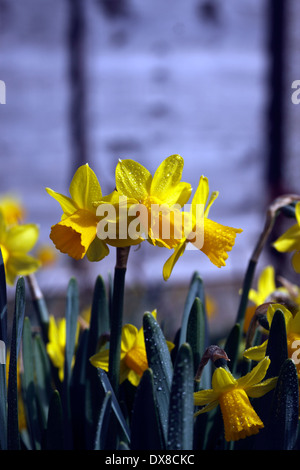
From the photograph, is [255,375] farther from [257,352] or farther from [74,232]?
[74,232]

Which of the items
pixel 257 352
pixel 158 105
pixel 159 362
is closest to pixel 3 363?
pixel 159 362

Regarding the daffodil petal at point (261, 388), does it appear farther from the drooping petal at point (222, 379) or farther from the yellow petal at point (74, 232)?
the yellow petal at point (74, 232)

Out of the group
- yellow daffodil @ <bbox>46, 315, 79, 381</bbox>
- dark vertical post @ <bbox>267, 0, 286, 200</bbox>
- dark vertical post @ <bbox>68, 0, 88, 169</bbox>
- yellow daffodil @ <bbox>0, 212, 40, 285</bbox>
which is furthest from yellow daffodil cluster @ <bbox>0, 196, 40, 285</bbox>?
dark vertical post @ <bbox>267, 0, 286, 200</bbox>

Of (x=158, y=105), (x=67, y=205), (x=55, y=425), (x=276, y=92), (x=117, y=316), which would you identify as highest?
(x=276, y=92)

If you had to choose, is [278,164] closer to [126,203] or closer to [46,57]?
[46,57]

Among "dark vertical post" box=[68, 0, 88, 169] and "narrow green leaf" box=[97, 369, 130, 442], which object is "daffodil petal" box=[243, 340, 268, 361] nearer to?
"narrow green leaf" box=[97, 369, 130, 442]

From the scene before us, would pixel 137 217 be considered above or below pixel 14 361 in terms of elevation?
above
